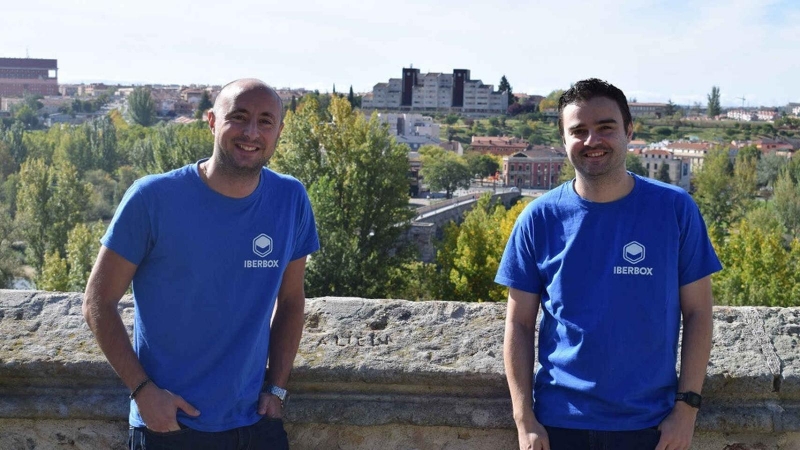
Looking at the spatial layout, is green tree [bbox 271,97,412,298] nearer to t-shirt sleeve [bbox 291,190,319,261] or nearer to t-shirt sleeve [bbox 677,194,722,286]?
t-shirt sleeve [bbox 291,190,319,261]

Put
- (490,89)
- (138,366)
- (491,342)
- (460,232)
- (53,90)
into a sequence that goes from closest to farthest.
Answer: (138,366)
(491,342)
(460,232)
(490,89)
(53,90)

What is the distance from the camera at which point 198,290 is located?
231 centimetres

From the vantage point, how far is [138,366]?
2.29 meters

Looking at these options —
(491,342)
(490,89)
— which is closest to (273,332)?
(491,342)

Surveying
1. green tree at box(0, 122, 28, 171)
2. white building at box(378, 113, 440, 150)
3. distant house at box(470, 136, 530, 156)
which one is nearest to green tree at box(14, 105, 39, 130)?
white building at box(378, 113, 440, 150)

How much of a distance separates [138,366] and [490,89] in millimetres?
126223

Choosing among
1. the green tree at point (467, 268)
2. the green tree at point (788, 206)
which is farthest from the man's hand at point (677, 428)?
the green tree at point (788, 206)

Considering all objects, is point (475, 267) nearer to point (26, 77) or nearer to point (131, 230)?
point (131, 230)

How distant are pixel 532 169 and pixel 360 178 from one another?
53267mm

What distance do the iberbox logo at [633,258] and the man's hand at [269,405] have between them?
95 centimetres

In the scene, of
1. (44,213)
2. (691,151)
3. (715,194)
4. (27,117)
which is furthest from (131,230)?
(27,117)

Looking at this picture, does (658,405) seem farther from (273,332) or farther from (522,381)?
(273,332)

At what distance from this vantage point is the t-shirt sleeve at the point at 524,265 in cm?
237

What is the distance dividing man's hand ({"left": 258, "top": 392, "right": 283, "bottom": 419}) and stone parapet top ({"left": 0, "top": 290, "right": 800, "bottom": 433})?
0.70 feet
